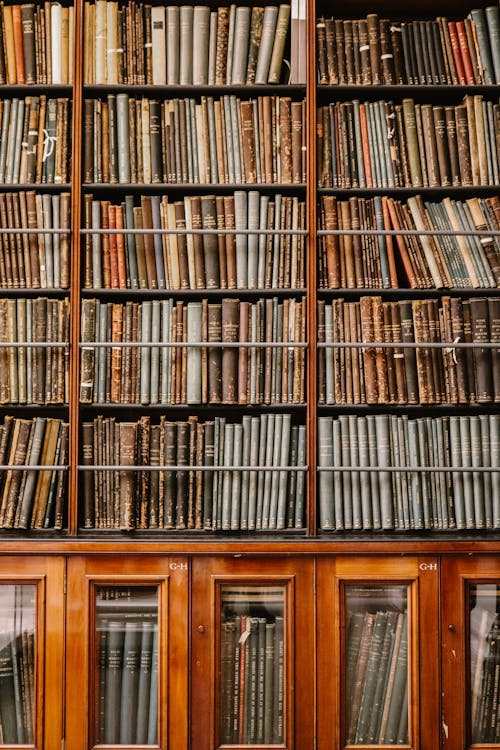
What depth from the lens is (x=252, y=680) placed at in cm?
257

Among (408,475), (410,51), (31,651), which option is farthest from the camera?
(410,51)

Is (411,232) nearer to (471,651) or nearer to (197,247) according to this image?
(197,247)

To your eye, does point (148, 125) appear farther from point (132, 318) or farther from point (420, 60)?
point (420, 60)

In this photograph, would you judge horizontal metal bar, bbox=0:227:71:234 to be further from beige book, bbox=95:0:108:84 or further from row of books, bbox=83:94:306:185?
beige book, bbox=95:0:108:84

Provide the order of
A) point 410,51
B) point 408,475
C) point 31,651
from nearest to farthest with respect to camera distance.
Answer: point 31,651
point 408,475
point 410,51

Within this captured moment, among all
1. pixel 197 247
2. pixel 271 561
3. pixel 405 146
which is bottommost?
pixel 271 561

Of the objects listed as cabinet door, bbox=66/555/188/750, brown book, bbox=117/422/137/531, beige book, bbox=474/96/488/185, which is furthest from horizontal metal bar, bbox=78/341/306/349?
beige book, bbox=474/96/488/185

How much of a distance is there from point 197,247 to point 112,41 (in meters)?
0.80

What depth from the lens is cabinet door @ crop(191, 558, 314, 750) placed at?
8.30ft

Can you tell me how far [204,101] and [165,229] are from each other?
19.6 inches

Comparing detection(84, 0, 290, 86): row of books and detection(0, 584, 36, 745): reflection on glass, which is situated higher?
detection(84, 0, 290, 86): row of books

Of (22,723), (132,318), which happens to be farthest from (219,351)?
(22,723)

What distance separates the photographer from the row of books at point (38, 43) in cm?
271

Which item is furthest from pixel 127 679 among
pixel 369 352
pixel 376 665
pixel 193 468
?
pixel 369 352
